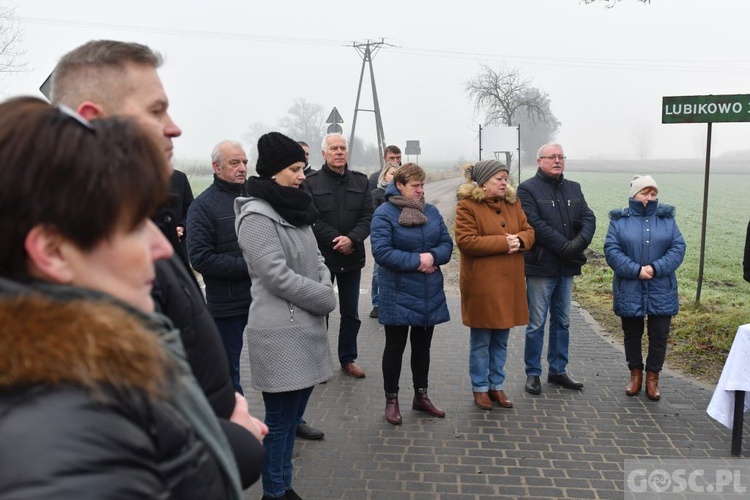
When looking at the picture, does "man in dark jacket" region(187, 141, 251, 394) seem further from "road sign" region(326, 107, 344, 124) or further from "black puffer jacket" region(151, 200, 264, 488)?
"road sign" region(326, 107, 344, 124)

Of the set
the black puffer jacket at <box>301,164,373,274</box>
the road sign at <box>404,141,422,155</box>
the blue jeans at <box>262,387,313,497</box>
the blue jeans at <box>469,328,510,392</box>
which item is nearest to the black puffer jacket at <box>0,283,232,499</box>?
the blue jeans at <box>262,387,313,497</box>

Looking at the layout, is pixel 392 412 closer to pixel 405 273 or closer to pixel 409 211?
pixel 405 273

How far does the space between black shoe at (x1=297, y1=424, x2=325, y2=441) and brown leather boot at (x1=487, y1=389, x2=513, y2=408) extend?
1550mm

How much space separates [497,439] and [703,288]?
8.33 metres

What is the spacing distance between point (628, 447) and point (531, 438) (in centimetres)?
67

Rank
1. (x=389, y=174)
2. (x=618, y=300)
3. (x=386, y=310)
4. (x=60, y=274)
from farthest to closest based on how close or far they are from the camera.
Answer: (x=389, y=174) < (x=618, y=300) < (x=386, y=310) < (x=60, y=274)

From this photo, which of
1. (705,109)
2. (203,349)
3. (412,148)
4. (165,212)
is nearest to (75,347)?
(203,349)

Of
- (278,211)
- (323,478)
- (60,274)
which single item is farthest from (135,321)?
(323,478)

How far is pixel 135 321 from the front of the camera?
3.81 feet

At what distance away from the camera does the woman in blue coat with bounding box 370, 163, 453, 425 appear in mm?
5031

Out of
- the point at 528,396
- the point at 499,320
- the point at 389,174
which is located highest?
the point at 389,174

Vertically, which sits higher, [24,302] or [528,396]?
[24,302]

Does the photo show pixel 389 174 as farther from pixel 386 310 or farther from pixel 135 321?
pixel 135 321

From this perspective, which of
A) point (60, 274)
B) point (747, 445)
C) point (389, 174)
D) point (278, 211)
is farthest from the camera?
point (389, 174)
